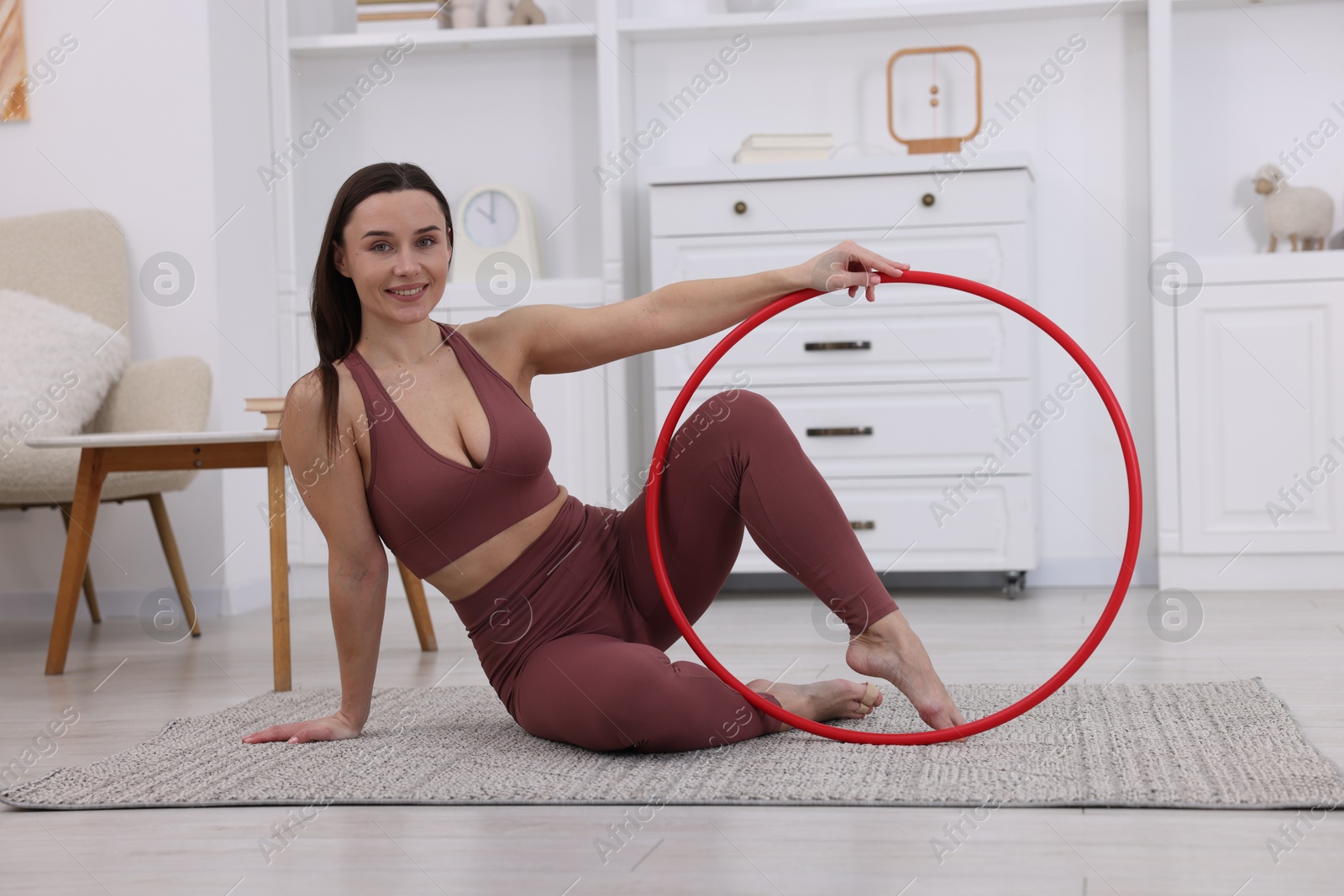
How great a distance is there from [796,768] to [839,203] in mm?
2059

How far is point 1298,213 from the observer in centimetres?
333

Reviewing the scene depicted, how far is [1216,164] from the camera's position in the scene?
354 centimetres

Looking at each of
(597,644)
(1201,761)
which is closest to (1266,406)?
(1201,761)

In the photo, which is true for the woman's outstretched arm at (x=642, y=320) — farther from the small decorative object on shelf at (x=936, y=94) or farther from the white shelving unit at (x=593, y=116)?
the small decorative object on shelf at (x=936, y=94)

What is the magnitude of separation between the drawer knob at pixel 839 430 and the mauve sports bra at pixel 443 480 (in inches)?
66.5

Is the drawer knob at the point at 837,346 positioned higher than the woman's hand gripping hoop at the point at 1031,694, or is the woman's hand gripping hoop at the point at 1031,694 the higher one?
the drawer knob at the point at 837,346

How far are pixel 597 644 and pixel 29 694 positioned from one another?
4.29 feet

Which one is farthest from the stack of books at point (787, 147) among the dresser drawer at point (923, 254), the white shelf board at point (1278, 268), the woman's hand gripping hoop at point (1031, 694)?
the woman's hand gripping hoop at point (1031, 694)

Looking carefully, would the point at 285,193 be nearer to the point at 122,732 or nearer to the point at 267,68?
the point at 267,68

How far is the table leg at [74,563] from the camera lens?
2.52 metres

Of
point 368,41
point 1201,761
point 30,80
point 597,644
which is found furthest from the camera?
point 368,41

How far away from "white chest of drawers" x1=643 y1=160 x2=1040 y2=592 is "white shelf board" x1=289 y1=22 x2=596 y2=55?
26.3 inches

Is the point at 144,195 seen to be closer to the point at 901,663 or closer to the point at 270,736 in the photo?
the point at 270,736

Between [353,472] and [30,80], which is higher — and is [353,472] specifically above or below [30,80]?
below
